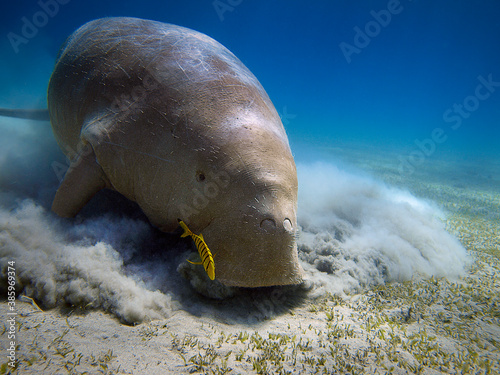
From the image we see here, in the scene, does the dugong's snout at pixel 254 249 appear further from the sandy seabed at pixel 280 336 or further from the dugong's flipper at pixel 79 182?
the dugong's flipper at pixel 79 182

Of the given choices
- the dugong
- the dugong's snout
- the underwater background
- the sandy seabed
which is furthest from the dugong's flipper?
the dugong's snout

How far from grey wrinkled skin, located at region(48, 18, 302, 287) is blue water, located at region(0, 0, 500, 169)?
41.3 ft

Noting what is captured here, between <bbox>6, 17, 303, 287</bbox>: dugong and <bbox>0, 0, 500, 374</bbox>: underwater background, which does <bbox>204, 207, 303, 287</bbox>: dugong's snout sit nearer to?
<bbox>6, 17, 303, 287</bbox>: dugong

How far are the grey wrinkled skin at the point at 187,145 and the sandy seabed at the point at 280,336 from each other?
0.46 m

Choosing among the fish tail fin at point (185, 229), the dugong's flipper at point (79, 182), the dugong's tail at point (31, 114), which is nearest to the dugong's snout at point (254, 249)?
the fish tail fin at point (185, 229)

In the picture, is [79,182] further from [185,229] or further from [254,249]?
[254,249]

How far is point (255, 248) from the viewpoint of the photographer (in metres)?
1.99

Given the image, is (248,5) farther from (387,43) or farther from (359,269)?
(359,269)

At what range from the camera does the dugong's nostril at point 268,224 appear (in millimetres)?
1957

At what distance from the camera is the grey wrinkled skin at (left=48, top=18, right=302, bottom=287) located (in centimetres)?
204

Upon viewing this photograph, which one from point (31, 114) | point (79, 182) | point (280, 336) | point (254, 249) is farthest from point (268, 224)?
point (31, 114)

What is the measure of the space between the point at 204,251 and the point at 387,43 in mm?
81488

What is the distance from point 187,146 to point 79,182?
150 centimetres

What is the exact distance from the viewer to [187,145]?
2291mm
